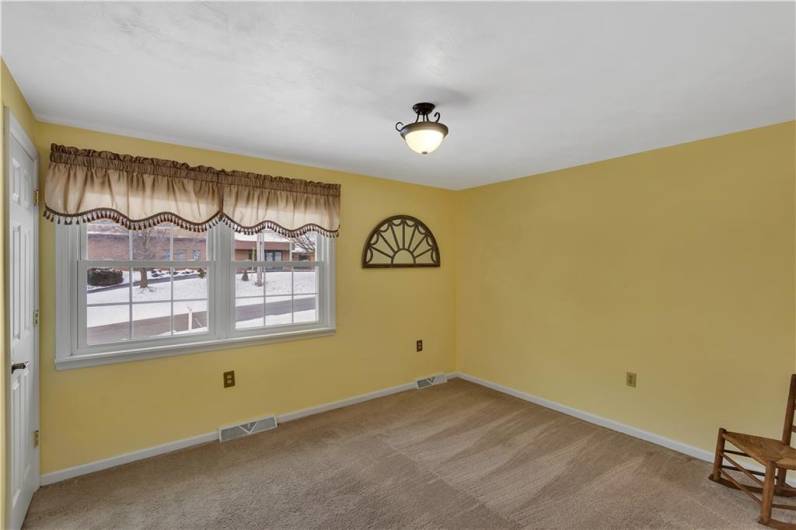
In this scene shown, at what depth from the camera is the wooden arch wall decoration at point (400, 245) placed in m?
3.93

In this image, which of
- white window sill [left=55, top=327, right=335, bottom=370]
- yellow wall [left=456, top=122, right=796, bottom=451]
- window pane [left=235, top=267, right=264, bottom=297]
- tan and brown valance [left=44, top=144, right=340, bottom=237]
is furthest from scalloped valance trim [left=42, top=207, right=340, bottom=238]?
yellow wall [left=456, top=122, right=796, bottom=451]

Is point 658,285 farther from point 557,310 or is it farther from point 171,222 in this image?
point 171,222

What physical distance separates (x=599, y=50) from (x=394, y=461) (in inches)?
106

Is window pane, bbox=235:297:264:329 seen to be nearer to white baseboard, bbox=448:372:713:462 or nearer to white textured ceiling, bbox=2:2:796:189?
white textured ceiling, bbox=2:2:796:189

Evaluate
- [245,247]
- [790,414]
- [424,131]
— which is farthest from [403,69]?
[790,414]

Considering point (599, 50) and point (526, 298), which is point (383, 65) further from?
point (526, 298)

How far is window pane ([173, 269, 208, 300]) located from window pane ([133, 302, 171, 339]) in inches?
4.7

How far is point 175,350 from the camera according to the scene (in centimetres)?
283

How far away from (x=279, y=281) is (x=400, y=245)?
1362mm

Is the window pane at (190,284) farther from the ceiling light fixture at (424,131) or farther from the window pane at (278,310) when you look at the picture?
the ceiling light fixture at (424,131)

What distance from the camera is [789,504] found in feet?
7.25

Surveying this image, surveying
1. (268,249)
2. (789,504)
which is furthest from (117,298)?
(789,504)

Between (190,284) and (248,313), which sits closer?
(190,284)

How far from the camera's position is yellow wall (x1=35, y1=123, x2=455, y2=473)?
2465mm
